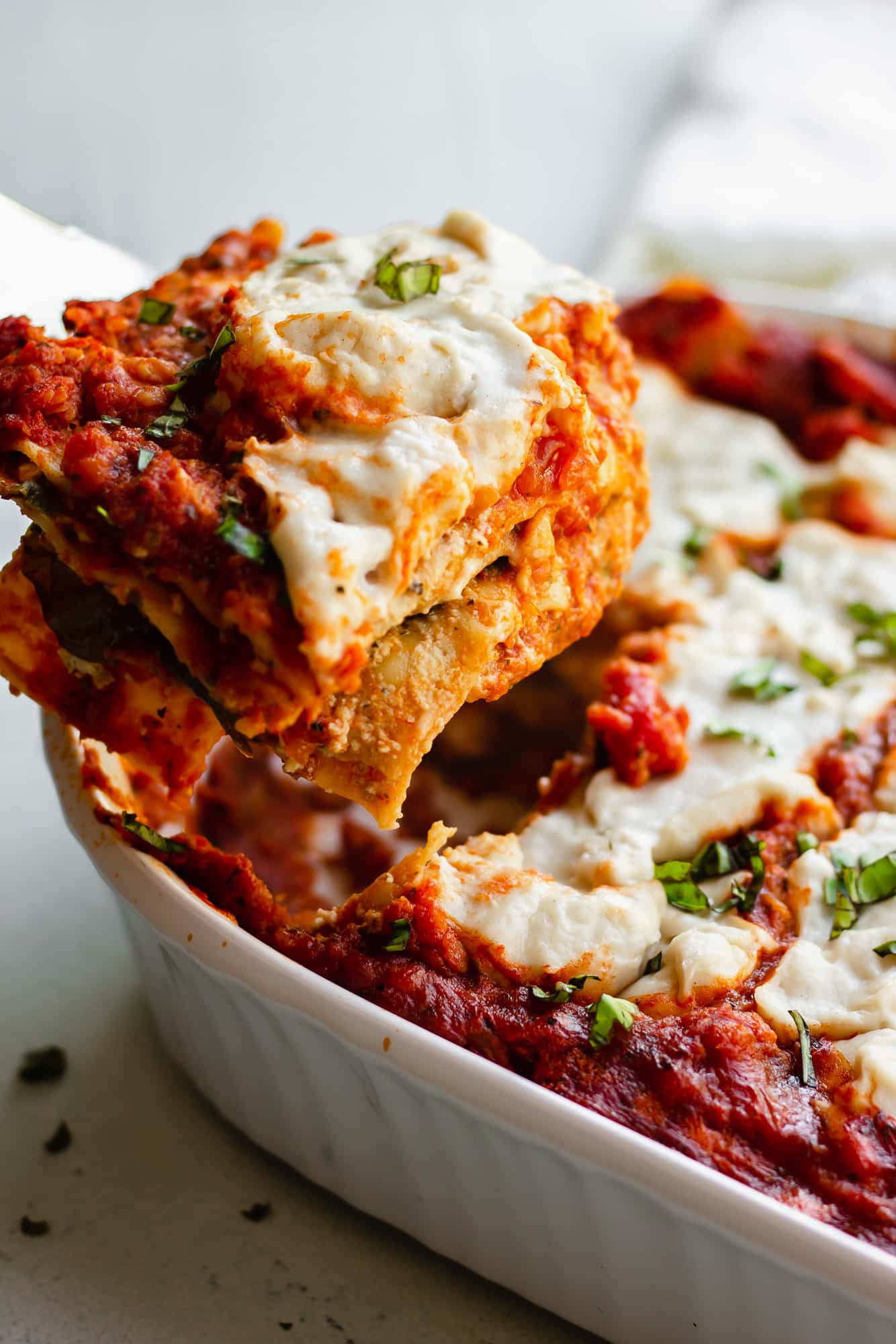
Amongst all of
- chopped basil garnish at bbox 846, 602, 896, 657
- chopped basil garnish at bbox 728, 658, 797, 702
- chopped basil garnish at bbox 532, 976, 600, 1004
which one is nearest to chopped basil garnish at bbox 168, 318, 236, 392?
chopped basil garnish at bbox 532, 976, 600, 1004

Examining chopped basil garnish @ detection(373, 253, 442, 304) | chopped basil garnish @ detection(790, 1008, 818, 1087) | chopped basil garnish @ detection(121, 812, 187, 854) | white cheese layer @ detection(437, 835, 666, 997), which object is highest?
chopped basil garnish @ detection(373, 253, 442, 304)

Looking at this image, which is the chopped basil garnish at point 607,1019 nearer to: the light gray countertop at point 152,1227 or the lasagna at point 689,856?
the lasagna at point 689,856

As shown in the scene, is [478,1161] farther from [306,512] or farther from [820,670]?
[820,670]

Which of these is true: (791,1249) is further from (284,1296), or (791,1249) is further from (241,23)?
(241,23)

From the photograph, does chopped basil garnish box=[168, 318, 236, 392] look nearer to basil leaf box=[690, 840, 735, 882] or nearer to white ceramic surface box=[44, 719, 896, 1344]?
white ceramic surface box=[44, 719, 896, 1344]

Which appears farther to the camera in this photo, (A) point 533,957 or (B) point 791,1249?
(A) point 533,957

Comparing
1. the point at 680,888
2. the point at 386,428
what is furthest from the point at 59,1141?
the point at 386,428

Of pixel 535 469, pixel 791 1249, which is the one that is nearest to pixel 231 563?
pixel 535 469
